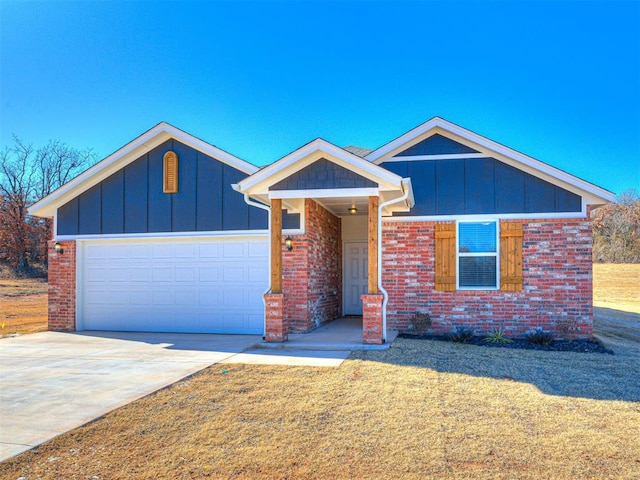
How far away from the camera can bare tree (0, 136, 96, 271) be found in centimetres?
2973

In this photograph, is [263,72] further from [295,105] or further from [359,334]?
[359,334]

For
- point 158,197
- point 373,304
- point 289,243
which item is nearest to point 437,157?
point 289,243

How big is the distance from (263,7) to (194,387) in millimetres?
Answer: 8436

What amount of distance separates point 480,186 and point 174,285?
23.5ft

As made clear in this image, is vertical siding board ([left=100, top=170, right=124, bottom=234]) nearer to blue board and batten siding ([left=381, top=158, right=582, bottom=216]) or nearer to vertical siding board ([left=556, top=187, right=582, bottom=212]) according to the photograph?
blue board and batten siding ([left=381, top=158, right=582, bottom=216])

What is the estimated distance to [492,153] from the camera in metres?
9.66

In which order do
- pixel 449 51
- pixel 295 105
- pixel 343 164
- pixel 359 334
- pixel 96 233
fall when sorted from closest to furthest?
pixel 343 164
pixel 359 334
pixel 96 233
pixel 449 51
pixel 295 105

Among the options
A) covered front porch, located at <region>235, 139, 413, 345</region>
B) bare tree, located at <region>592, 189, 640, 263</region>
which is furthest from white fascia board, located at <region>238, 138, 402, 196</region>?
bare tree, located at <region>592, 189, 640, 263</region>

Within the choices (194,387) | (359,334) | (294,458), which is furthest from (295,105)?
(294,458)

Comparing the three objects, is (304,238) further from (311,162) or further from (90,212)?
(90,212)

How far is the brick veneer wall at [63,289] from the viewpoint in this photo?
1100cm

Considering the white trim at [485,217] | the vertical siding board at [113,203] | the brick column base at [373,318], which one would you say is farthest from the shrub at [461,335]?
the vertical siding board at [113,203]

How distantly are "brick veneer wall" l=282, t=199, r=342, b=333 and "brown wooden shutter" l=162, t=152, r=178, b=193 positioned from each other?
3091 millimetres

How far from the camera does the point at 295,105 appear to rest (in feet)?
51.0
